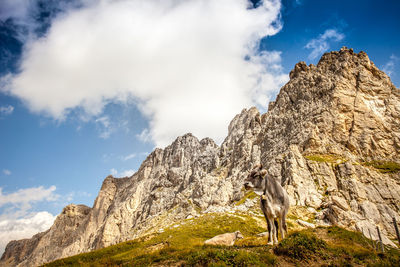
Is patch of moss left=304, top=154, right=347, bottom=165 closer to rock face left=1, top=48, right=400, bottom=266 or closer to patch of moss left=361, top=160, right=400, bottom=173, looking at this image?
rock face left=1, top=48, right=400, bottom=266

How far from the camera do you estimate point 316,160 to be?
6312 centimetres

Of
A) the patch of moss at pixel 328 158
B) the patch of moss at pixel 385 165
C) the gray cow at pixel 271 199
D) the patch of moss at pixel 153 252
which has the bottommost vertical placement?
the patch of moss at pixel 153 252

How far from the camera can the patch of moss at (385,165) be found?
184ft

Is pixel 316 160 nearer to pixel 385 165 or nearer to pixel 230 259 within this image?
pixel 385 165

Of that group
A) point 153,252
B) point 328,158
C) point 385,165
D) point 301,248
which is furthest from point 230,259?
point 385,165

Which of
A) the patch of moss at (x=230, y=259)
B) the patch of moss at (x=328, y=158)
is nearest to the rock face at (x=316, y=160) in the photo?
the patch of moss at (x=328, y=158)

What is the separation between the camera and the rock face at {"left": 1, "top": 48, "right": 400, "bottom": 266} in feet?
165

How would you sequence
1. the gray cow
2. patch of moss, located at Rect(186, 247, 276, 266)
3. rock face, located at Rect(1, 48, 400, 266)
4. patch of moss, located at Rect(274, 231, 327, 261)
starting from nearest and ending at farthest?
patch of moss, located at Rect(186, 247, 276, 266), patch of moss, located at Rect(274, 231, 327, 261), the gray cow, rock face, located at Rect(1, 48, 400, 266)

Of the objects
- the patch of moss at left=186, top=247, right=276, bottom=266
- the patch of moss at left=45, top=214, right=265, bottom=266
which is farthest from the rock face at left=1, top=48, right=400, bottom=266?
the patch of moss at left=186, top=247, right=276, bottom=266

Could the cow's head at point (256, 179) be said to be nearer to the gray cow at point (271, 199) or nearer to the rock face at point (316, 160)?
the gray cow at point (271, 199)

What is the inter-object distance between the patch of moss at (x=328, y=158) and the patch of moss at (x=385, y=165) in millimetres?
6653

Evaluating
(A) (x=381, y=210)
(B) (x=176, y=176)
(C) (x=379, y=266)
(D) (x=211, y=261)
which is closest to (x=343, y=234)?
(C) (x=379, y=266)

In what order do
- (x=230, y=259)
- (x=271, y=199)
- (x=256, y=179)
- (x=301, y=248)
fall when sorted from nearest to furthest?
1. (x=230, y=259)
2. (x=301, y=248)
3. (x=271, y=199)
4. (x=256, y=179)

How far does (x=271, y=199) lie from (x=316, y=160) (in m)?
57.7
